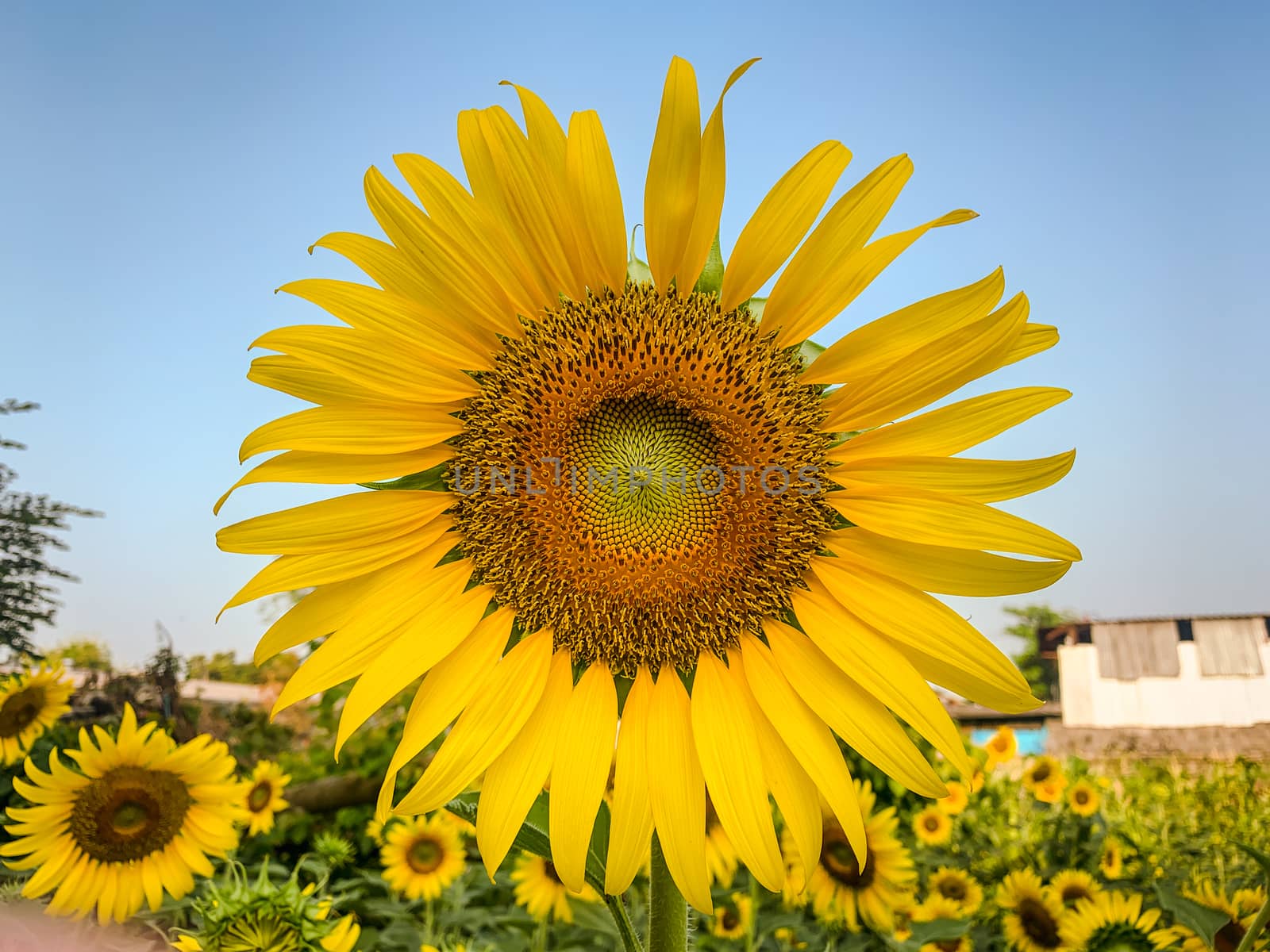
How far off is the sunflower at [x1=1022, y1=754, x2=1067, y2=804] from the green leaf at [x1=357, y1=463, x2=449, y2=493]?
11.6 ft

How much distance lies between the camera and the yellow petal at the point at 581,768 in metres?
1.46

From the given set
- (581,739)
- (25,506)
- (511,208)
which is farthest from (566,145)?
(25,506)

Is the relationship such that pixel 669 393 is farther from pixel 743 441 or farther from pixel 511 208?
pixel 511 208

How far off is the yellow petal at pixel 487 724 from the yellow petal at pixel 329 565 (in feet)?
0.85

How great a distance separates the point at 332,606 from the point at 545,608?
37 centimetres

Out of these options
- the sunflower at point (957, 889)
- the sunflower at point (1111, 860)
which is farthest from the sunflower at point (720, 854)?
the sunflower at point (1111, 860)

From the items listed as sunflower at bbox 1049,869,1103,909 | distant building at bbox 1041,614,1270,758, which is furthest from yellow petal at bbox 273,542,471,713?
distant building at bbox 1041,614,1270,758

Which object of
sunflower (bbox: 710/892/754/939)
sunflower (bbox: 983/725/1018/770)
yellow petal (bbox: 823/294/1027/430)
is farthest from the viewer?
sunflower (bbox: 983/725/1018/770)

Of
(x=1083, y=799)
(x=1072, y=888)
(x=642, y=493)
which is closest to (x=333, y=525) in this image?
(x=642, y=493)

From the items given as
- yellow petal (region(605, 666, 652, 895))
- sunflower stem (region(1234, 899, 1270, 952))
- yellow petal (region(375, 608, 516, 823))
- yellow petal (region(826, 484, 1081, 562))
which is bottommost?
sunflower stem (region(1234, 899, 1270, 952))

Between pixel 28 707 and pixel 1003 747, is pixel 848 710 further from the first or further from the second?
pixel 1003 747

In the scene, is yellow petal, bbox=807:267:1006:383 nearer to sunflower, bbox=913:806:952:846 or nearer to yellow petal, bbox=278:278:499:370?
yellow petal, bbox=278:278:499:370

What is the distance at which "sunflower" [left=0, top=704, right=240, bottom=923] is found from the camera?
2508 mm

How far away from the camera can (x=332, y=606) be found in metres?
1.60
